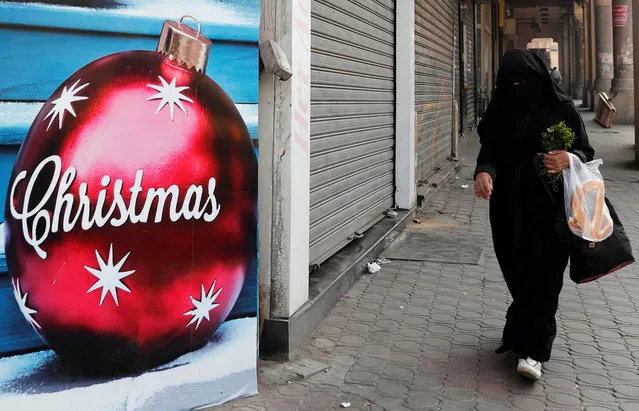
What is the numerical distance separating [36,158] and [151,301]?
0.79 m

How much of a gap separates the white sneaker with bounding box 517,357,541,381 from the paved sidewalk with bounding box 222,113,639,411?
0.18 ft

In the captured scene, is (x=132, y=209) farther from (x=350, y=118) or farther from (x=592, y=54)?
(x=592, y=54)

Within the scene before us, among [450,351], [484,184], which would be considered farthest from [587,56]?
[484,184]

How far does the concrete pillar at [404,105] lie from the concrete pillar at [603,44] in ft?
73.9

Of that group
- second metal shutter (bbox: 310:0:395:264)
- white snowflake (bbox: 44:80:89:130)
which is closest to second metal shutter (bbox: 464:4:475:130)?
second metal shutter (bbox: 310:0:395:264)

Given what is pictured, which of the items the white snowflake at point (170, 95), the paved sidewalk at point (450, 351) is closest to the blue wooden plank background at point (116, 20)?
the white snowflake at point (170, 95)

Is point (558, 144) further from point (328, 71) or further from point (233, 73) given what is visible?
point (328, 71)

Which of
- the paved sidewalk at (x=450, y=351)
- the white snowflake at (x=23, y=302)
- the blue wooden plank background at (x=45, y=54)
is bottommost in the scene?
the paved sidewalk at (x=450, y=351)

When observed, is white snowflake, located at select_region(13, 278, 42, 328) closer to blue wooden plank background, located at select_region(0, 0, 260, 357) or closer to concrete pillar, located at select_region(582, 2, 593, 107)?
blue wooden plank background, located at select_region(0, 0, 260, 357)

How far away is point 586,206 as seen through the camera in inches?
152

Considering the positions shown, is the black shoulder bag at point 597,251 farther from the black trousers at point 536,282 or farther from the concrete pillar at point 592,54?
the concrete pillar at point 592,54

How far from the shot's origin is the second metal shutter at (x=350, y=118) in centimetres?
540

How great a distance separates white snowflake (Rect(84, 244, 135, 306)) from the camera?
304 centimetres

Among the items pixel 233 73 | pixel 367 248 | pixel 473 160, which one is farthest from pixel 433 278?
pixel 473 160
